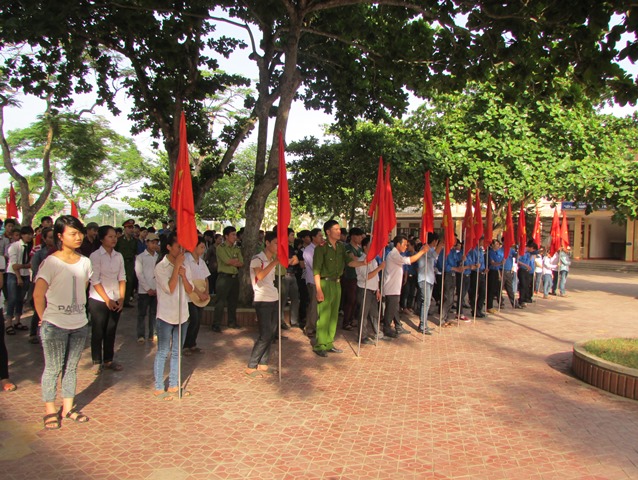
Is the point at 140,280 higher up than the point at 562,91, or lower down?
lower down

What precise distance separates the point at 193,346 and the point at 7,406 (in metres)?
2.67

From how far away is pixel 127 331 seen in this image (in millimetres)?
8656

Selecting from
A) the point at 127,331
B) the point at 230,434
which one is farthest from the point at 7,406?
the point at 127,331

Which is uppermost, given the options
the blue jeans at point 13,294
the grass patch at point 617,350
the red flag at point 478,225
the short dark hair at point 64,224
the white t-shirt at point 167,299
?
the red flag at point 478,225

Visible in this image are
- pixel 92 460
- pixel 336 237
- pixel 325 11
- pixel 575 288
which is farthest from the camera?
pixel 575 288

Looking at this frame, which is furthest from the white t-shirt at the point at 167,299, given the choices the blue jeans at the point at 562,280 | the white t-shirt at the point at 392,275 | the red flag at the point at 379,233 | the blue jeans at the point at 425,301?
the blue jeans at the point at 562,280

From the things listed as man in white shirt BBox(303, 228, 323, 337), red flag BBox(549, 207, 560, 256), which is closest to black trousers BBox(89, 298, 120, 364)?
man in white shirt BBox(303, 228, 323, 337)

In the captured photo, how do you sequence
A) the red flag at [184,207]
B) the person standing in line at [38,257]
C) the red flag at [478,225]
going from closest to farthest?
the red flag at [184,207] < the person standing in line at [38,257] < the red flag at [478,225]

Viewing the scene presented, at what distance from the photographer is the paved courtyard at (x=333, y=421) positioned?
3879mm

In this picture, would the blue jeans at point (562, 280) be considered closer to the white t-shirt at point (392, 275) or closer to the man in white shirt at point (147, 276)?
the white t-shirt at point (392, 275)

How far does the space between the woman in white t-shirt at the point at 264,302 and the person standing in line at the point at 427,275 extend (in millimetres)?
3811

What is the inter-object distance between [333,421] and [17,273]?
19.3 feet

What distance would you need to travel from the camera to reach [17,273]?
7762mm

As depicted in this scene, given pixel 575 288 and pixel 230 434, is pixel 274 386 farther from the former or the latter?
pixel 575 288
